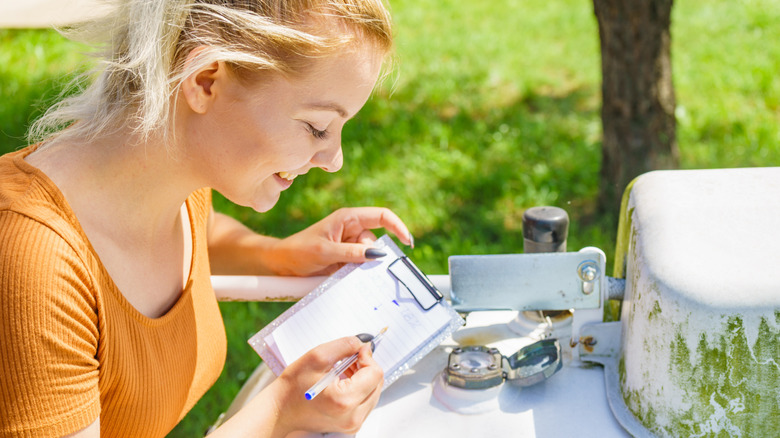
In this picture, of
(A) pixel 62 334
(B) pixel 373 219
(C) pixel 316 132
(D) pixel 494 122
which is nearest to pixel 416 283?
(B) pixel 373 219

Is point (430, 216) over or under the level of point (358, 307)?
under

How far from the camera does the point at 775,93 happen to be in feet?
12.5

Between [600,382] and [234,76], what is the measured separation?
0.78 meters

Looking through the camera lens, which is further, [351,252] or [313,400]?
[351,252]

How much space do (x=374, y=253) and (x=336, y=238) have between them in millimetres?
155

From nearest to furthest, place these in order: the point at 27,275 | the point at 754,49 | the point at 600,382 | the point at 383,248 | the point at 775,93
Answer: the point at 27,275 < the point at 600,382 < the point at 383,248 < the point at 775,93 < the point at 754,49

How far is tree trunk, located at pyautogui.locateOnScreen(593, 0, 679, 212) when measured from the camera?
2924 mm

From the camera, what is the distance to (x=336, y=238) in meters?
1.55

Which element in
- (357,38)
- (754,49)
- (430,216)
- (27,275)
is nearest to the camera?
(27,275)

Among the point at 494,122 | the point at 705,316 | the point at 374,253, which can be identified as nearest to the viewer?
the point at 705,316

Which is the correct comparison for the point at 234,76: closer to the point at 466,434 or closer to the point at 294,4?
the point at 294,4

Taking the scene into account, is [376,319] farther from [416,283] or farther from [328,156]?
[328,156]

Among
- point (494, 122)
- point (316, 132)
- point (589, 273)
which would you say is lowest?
point (494, 122)

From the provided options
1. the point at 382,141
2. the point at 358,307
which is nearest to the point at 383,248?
the point at 358,307
